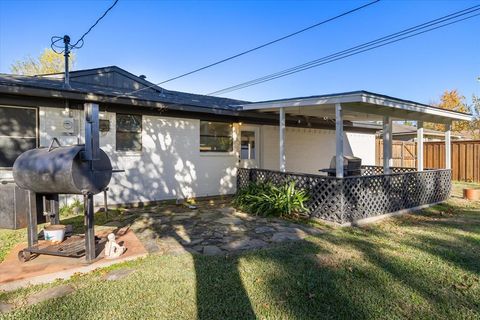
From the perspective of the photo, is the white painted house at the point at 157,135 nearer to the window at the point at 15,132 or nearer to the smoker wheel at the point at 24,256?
the window at the point at 15,132

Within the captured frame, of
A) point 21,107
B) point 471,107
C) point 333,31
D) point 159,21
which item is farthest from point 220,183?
point 471,107

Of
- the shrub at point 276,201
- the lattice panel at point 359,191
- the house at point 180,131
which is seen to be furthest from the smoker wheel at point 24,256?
the lattice panel at point 359,191

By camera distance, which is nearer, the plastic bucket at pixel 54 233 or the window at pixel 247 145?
the plastic bucket at pixel 54 233

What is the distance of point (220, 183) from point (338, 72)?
43.2 ft

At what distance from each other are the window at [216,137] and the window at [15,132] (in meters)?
4.28

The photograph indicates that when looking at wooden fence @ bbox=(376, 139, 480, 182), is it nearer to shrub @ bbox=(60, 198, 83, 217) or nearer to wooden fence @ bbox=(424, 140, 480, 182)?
wooden fence @ bbox=(424, 140, 480, 182)

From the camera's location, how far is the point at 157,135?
8328 mm

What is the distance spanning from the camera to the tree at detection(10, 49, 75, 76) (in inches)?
1136

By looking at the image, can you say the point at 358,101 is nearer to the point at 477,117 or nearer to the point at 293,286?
the point at 293,286

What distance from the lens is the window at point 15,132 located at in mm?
6422

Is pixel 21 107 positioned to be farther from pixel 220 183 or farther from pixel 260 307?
pixel 260 307

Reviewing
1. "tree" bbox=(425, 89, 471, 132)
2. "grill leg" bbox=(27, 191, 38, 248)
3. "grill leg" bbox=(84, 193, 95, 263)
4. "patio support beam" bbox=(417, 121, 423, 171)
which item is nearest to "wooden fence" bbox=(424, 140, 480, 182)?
"patio support beam" bbox=(417, 121, 423, 171)

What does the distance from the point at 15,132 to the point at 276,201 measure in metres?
5.96

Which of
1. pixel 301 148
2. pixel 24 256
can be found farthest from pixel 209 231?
pixel 301 148
